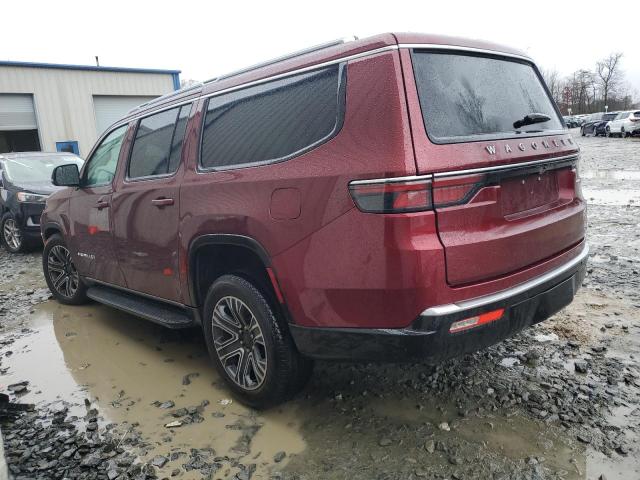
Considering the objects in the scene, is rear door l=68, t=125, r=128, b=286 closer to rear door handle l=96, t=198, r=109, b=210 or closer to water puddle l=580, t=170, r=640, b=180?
rear door handle l=96, t=198, r=109, b=210

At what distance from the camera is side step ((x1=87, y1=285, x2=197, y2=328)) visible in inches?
134

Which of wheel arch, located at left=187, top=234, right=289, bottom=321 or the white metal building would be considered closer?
wheel arch, located at left=187, top=234, right=289, bottom=321

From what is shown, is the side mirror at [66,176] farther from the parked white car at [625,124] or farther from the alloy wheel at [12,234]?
the parked white car at [625,124]

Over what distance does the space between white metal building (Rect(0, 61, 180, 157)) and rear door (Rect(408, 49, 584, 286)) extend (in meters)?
21.0

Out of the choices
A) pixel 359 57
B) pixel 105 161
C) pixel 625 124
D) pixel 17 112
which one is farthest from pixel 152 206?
pixel 625 124

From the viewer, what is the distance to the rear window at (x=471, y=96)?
226 centimetres

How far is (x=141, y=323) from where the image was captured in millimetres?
4773

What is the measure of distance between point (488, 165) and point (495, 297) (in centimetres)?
61

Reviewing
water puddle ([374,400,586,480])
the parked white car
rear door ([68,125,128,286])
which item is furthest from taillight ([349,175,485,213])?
the parked white car

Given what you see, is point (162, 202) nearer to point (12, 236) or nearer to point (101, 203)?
point (101, 203)

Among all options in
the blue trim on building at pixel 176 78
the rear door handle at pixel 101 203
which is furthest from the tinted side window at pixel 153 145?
the blue trim on building at pixel 176 78

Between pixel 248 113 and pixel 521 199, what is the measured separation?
5.29 ft

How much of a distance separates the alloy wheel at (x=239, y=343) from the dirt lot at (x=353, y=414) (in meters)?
0.23

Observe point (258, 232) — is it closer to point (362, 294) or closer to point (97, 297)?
point (362, 294)
